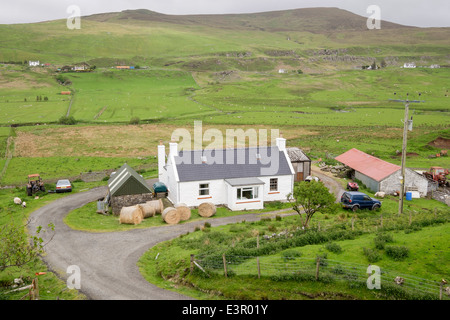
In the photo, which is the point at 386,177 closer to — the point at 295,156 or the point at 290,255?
the point at 295,156

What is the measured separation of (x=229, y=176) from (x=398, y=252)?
2340 cm

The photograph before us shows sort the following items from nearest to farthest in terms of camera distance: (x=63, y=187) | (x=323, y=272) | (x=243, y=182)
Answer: (x=323, y=272)
(x=243, y=182)
(x=63, y=187)

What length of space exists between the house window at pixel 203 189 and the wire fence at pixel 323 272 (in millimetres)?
17819

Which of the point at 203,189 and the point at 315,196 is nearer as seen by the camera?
the point at 315,196

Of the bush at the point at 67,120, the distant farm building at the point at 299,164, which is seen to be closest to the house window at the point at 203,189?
the distant farm building at the point at 299,164

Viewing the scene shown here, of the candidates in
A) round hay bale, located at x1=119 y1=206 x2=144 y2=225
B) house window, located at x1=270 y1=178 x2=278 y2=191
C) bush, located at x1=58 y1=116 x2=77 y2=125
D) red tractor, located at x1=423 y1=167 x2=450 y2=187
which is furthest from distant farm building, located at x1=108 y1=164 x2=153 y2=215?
bush, located at x1=58 y1=116 x2=77 y2=125

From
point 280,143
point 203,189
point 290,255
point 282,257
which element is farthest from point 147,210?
point 290,255

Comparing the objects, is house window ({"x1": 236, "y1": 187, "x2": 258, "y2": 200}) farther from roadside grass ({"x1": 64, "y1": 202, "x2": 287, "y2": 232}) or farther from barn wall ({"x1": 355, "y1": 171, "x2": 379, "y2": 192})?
barn wall ({"x1": 355, "y1": 171, "x2": 379, "y2": 192})

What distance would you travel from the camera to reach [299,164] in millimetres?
48906

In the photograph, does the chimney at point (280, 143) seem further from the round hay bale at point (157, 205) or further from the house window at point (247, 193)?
the round hay bale at point (157, 205)

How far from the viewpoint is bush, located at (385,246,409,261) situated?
771 inches

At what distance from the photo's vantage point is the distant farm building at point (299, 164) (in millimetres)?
48688

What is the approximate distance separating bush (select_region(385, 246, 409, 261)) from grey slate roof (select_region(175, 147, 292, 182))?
22.9 meters

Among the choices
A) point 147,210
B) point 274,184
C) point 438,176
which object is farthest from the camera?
point 438,176
